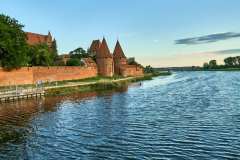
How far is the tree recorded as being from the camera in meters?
51.9

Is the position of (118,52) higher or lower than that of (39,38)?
lower

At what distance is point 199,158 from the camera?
17422 mm

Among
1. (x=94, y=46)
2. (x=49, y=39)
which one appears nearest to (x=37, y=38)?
(x=49, y=39)

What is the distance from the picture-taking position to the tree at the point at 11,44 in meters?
51.9

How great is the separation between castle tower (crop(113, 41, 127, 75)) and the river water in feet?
209

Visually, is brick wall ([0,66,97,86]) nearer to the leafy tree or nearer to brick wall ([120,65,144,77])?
the leafy tree

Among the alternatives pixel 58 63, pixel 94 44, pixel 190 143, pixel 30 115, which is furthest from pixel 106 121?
pixel 94 44

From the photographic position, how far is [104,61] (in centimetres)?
8906

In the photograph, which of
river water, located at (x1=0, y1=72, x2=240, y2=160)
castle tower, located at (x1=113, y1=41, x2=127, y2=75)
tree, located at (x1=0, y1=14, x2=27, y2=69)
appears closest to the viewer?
river water, located at (x1=0, y1=72, x2=240, y2=160)

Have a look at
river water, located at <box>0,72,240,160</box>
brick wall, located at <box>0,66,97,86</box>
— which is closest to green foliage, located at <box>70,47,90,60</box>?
brick wall, located at <box>0,66,97,86</box>

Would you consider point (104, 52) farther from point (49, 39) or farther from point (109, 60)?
point (49, 39)

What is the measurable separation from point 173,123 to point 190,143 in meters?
6.01

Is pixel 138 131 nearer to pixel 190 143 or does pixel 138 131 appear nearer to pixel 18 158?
pixel 190 143

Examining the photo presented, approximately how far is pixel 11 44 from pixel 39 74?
11377 millimetres
